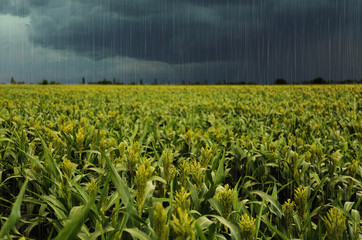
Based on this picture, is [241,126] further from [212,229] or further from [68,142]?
[212,229]

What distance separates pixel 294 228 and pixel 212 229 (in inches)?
26.9

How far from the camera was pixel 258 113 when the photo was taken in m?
5.87

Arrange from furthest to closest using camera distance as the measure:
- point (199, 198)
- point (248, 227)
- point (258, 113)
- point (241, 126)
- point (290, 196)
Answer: point (258, 113)
point (241, 126)
point (290, 196)
point (199, 198)
point (248, 227)

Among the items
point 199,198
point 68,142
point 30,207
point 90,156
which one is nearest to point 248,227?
point 199,198

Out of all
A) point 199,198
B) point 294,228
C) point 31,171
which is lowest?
point 294,228

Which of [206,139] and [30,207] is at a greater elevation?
[206,139]

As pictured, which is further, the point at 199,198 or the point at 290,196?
the point at 290,196

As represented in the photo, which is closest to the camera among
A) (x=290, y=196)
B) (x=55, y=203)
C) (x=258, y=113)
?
(x=55, y=203)

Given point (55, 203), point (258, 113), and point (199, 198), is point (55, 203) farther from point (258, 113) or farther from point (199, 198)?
point (258, 113)

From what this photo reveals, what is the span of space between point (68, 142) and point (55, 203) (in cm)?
121

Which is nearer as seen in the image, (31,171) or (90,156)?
(31,171)

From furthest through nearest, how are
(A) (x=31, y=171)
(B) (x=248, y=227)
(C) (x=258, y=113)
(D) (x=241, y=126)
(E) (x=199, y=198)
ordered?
(C) (x=258, y=113)
(D) (x=241, y=126)
(A) (x=31, y=171)
(E) (x=199, y=198)
(B) (x=248, y=227)

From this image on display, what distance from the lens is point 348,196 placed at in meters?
2.00

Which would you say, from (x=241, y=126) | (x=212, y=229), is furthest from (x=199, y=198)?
(x=241, y=126)
